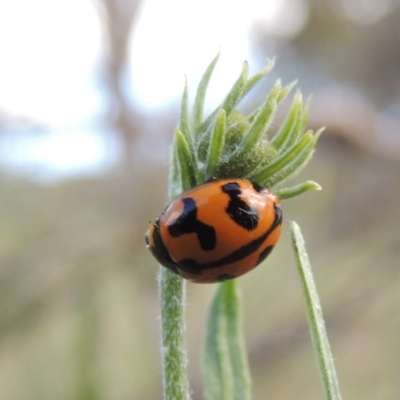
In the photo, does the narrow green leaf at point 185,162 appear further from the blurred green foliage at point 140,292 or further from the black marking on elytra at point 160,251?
the blurred green foliage at point 140,292

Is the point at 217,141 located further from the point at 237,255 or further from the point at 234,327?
the point at 234,327

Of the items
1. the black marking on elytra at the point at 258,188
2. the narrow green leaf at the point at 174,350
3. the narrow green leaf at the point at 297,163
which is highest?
the black marking on elytra at the point at 258,188

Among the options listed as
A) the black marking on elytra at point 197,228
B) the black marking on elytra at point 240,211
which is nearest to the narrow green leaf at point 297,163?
the black marking on elytra at point 240,211

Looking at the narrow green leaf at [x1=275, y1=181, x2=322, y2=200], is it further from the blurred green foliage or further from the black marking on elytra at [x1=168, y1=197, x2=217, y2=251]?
the blurred green foliage

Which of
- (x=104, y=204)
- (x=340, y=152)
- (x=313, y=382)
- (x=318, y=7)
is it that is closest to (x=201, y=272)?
(x=340, y=152)

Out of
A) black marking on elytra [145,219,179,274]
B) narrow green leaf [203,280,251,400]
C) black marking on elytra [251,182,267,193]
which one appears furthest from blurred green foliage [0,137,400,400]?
black marking on elytra [251,182,267,193]

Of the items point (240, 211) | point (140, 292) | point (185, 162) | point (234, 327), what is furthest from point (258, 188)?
point (140, 292)
